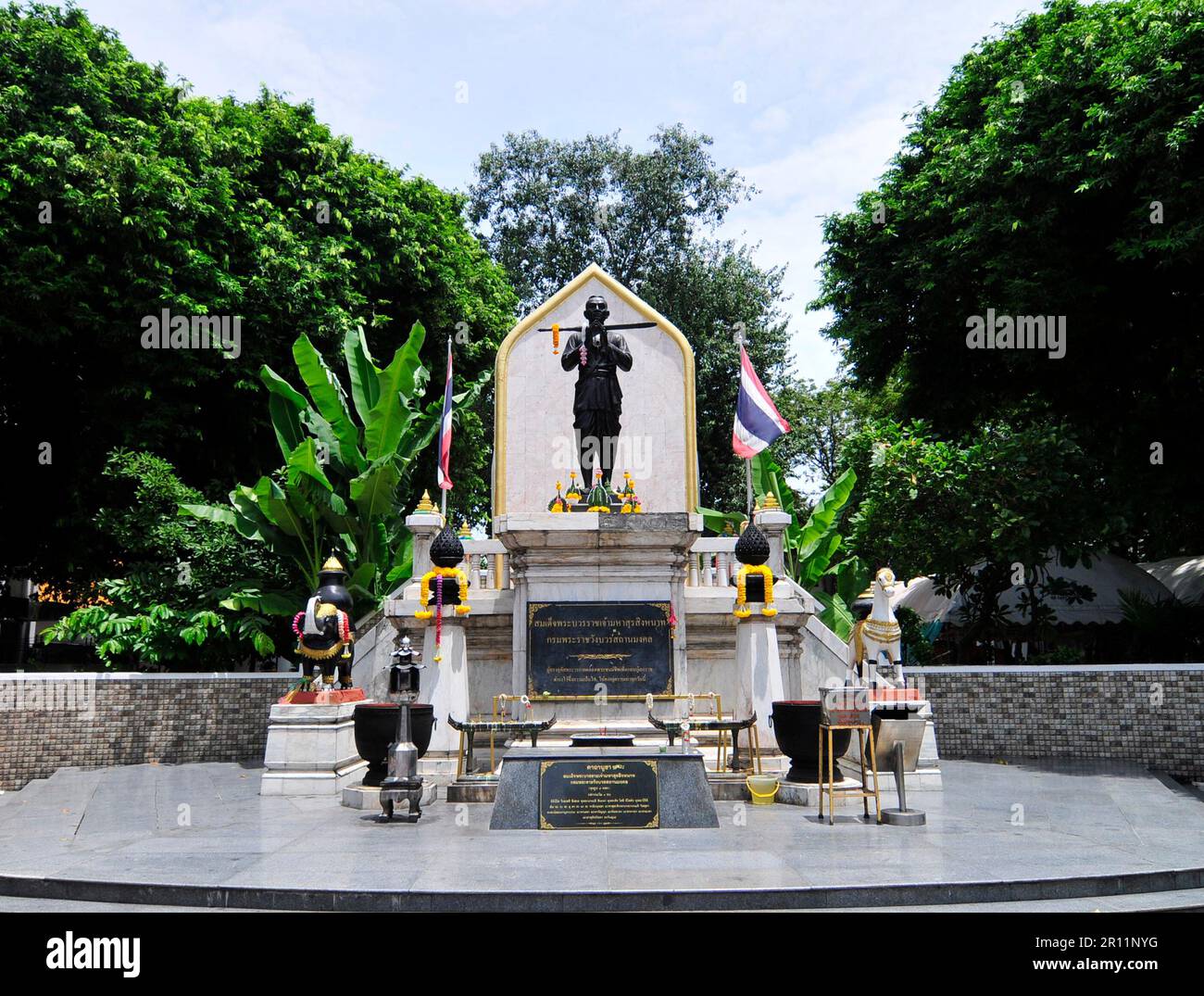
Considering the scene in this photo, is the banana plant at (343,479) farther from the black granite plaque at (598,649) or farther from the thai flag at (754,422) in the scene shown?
the thai flag at (754,422)

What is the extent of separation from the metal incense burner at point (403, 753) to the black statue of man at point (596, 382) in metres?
6.59

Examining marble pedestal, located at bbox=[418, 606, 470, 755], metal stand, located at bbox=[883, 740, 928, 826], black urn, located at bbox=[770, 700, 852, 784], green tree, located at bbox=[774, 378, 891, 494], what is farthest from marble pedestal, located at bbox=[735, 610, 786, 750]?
green tree, located at bbox=[774, 378, 891, 494]

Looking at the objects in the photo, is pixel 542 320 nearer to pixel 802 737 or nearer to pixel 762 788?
pixel 802 737

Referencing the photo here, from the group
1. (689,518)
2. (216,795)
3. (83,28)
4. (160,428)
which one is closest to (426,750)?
(216,795)

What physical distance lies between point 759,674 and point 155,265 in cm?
1782

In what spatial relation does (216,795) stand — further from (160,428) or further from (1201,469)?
(1201,469)

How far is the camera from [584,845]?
30.4ft

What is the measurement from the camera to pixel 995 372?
25.5 meters

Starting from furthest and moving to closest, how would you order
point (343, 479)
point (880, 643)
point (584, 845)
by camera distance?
point (343, 479), point (880, 643), point (584, 845)

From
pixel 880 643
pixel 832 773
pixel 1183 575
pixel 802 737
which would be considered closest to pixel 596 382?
pixel 880 643

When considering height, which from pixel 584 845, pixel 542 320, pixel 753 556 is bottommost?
pixel 584 845

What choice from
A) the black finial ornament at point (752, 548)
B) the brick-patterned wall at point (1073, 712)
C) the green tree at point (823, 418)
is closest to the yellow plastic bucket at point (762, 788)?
the black finial ornament at point (752, 548)

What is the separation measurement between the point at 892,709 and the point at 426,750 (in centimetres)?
628

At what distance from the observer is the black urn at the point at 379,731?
12.7 m
